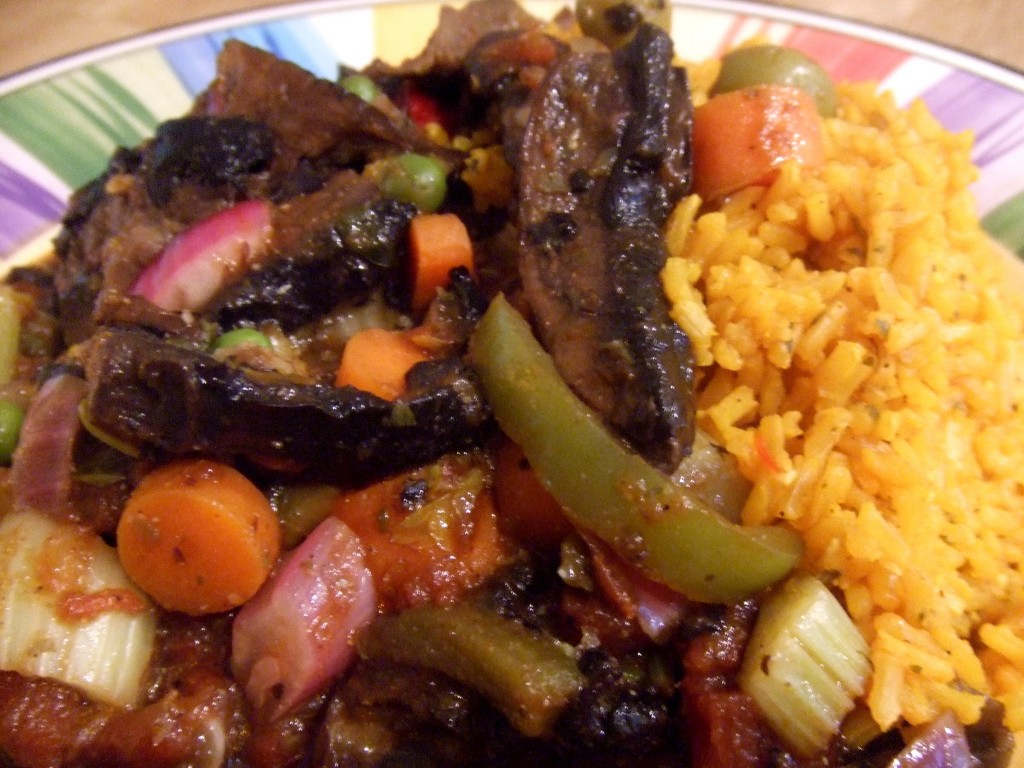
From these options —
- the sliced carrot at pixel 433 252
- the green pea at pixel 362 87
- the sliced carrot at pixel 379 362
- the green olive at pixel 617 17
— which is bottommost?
the sliced carrot at pixel 379 362

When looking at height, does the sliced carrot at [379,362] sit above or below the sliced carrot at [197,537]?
above

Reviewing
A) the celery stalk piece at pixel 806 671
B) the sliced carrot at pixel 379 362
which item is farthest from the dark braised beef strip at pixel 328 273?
the celery stalk piece at pixel 806 671

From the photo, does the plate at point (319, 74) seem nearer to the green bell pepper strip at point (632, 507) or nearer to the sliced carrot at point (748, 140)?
the sliced carrot at point (748, 140)

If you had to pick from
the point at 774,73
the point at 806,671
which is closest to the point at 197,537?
the point at 806,671

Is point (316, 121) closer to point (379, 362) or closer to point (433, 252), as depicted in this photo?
point (433, 252)

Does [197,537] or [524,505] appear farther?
[524,505]
